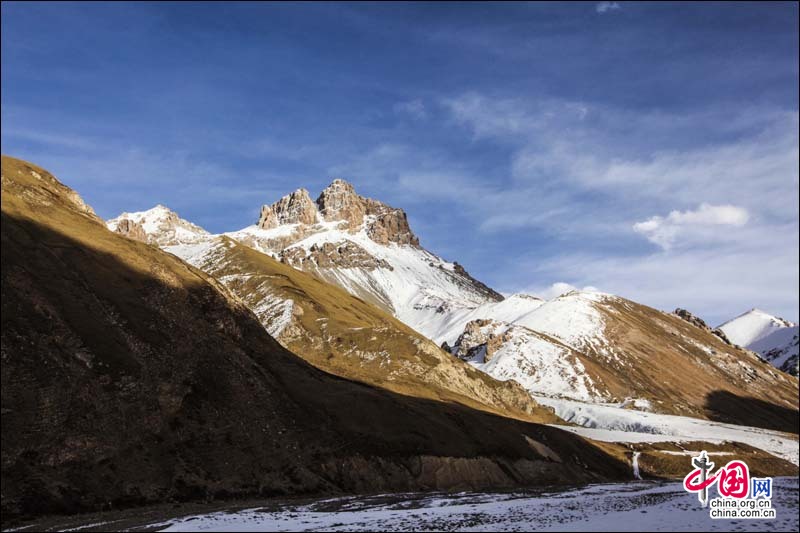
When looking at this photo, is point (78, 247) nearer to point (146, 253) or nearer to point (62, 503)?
point (146, 253)

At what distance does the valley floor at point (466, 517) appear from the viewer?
153ft

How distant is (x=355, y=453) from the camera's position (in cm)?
8425

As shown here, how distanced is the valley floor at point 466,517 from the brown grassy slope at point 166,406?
899 cm

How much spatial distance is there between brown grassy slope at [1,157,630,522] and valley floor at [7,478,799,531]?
29.5ft

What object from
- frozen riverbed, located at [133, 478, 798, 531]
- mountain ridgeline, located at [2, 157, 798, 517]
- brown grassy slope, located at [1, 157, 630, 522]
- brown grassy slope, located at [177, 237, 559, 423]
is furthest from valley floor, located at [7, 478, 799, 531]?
brown grassy slope, located at [177, 237, 559, 423]

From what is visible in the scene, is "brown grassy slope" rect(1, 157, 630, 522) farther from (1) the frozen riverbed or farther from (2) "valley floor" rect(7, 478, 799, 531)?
(1) the frozen riverbed

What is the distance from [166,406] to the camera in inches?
2948

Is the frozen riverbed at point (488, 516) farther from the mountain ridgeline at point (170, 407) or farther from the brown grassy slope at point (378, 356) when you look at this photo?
the brown grassy slope at point (378, 356)

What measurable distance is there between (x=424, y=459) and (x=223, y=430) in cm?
2830

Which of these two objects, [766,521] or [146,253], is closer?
[766,521]

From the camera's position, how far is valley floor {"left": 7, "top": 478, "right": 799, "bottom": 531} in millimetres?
46750

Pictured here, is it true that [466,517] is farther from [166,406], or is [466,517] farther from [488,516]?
[166,406]

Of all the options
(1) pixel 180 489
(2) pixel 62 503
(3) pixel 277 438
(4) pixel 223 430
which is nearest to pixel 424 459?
(3) pixel 277 438

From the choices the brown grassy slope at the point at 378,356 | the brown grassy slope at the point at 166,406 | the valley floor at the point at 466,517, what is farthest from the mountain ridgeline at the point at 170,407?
the brown grassy slope at the point at 378,356
